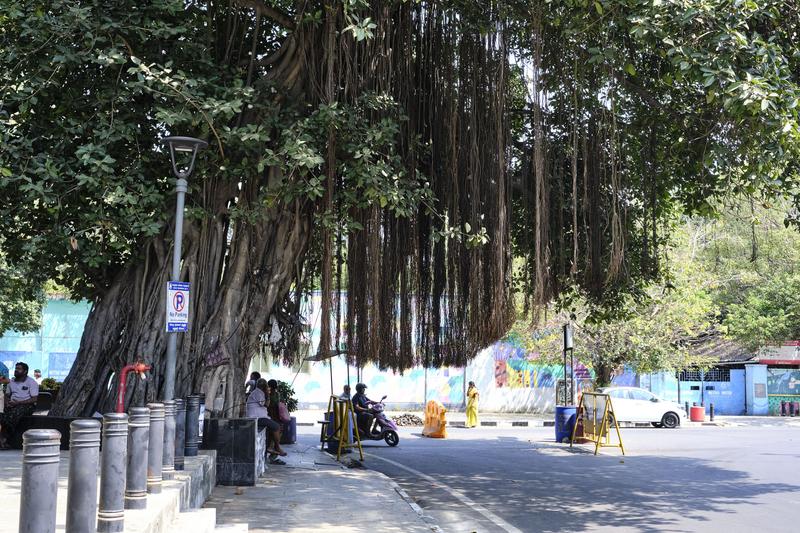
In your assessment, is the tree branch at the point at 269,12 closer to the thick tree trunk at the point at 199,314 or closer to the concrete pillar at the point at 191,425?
the thick tree trunk at the point at 199,314

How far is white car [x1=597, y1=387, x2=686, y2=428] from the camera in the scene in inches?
963

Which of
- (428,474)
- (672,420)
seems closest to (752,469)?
(428,474)

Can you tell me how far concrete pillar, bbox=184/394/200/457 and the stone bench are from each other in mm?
1479

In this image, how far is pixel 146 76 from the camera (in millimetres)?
8688

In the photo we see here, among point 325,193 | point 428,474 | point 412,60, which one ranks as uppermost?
point 412,60

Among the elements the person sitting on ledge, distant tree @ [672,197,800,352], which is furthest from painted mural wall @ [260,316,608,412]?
the person sitting on ledge

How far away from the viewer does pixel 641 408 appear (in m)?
24.6

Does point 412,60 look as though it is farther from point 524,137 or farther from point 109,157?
point 109,157

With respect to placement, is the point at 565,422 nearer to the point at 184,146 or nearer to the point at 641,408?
the point at 641,408

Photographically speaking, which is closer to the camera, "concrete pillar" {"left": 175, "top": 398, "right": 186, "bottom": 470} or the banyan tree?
"concrete pillar" {"left": 175, "top": 398, "right": 186, "bottom": 470}

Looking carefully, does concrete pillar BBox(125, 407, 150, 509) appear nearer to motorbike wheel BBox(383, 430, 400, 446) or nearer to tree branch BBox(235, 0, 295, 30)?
tree branch BBox(235, 0, 295, 30)

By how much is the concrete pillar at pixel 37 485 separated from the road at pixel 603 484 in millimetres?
5370

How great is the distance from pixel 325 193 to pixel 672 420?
18.6 m

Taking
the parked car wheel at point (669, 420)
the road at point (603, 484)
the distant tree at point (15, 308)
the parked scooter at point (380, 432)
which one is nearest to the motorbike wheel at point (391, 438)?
the parked scooter at point (380, 432)
